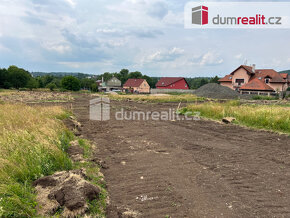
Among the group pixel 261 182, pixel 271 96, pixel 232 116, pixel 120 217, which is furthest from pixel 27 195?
pixel 271 96

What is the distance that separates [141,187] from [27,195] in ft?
7.73

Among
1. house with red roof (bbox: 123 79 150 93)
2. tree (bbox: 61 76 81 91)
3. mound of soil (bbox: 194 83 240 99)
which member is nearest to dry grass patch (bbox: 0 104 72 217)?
mound of soil (bbox: 194 83 240 99)

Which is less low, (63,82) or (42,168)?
(63,82)

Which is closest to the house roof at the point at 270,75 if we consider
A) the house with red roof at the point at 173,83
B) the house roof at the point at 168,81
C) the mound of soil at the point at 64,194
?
the house with red roof at the point at 173,83

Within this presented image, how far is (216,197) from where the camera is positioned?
13.7 ft

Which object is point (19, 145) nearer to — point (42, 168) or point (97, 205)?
point (42, 168)

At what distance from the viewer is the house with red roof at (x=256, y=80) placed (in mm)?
40312

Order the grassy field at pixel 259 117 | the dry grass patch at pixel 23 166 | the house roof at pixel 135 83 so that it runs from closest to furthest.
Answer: the dry grass patch at pixel 23 166, the grassy field at pixel 259 117, the house roof at pixel 135 83

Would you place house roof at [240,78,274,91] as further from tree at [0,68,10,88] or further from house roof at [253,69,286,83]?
tree at [0,68,10,88]

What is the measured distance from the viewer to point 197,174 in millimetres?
5305

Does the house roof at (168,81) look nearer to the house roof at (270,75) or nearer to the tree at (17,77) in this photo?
the house roof at (270,75)

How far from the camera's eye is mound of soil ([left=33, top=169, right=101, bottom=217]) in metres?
3.35

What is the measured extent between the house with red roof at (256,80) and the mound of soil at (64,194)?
43.4 m

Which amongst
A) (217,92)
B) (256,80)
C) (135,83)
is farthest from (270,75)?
(135,83)
